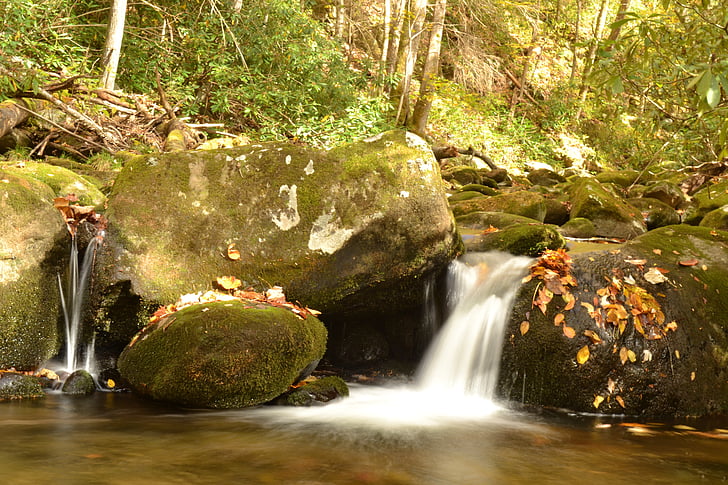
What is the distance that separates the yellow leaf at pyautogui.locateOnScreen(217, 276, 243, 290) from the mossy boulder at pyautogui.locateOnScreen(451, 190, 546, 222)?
17.6ft

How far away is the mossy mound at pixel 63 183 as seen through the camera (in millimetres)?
5824

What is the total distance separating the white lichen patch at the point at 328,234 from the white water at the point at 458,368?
4.25 feet

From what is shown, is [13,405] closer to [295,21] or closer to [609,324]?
[609,324]

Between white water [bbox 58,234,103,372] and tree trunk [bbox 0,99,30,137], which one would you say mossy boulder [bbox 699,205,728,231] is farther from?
tree trunk [bbox 0,99,30,137]

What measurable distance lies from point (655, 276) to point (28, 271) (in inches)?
204

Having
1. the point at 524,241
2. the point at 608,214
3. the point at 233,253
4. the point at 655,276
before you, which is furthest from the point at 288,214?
the point at 608,214

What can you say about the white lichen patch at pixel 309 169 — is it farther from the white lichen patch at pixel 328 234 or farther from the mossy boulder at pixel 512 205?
the mossy boulder at pixel 512 205

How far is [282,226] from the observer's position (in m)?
5.27

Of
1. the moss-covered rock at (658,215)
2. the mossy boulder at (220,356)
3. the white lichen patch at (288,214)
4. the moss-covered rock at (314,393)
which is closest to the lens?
the mossy boulder at (220,356)

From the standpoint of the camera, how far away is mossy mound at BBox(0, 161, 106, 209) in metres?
5.82

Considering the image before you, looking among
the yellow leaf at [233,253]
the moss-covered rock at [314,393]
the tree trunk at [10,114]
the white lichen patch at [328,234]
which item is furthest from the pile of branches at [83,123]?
the moss-covered rock at [314,393]

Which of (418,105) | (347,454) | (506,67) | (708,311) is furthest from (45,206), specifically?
(506,67)

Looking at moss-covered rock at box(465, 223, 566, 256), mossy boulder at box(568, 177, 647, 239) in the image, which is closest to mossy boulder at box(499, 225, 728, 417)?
moss-covered rock at box(465, 223, 566, 256)

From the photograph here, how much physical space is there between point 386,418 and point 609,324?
199cm
